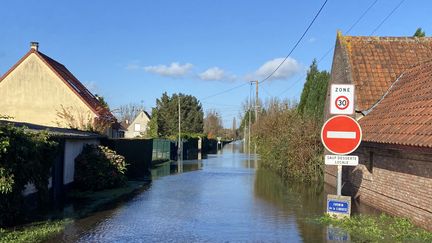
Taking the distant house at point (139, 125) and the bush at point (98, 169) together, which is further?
the distant house at point (139, 125)

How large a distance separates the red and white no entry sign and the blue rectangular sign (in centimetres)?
128

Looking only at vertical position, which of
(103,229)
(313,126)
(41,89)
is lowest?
(103,229)

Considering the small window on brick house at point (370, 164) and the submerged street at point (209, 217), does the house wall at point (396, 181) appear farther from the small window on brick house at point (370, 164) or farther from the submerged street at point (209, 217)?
the submerged street at point (209, 217)

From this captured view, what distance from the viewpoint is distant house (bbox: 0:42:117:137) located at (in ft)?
109

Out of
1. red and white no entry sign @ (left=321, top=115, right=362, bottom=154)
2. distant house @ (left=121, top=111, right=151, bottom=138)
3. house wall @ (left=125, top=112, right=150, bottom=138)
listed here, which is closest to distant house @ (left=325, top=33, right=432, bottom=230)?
red and white no entry sign @ (left=321, top=115, right=362, bottom=154)

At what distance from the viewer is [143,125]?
8881 cm

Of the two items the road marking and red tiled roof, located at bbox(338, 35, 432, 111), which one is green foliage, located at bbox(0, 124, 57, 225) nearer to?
the road marking

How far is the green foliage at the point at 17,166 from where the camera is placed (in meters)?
9.43

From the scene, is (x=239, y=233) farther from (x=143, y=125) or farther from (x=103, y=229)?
(x=143, y=125)

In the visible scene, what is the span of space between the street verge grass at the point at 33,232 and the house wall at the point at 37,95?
23616mm

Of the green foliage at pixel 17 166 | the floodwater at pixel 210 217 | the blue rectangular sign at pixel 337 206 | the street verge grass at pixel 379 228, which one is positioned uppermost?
the green foliage at pixel 17 166

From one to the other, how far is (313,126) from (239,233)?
1344cm

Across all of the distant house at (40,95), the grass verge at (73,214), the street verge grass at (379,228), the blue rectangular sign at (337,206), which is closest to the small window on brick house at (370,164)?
the street verge grass at (379,228)

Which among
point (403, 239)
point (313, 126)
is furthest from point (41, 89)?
point (403, 239)
